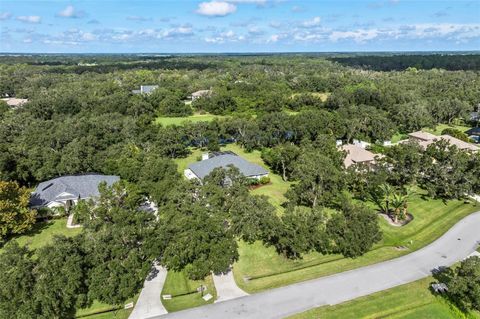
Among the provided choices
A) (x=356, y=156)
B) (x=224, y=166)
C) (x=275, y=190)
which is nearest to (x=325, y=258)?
(x=275, y=190)

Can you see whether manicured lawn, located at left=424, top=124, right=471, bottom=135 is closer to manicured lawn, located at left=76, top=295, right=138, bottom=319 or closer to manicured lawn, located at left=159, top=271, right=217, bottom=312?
manicured lawn, located at left=159, top=271, right=217, bottom=312

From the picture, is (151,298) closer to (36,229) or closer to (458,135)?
(36,229)

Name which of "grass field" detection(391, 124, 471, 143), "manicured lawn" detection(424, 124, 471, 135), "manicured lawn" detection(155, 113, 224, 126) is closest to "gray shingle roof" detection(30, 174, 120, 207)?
"manicured lawn" detection(155, 113, 224, 126)

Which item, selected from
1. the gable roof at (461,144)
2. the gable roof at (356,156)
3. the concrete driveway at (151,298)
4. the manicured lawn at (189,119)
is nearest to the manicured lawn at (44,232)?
the concrete driveway at (151,298)

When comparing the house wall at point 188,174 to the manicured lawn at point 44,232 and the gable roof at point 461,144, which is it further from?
the gable roof at point 461,144

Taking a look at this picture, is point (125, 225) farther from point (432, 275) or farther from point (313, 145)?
point (313, 145)

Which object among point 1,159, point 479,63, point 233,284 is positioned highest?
point 479,63

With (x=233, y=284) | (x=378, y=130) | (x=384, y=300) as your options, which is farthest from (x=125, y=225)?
(x=378, y=130)
